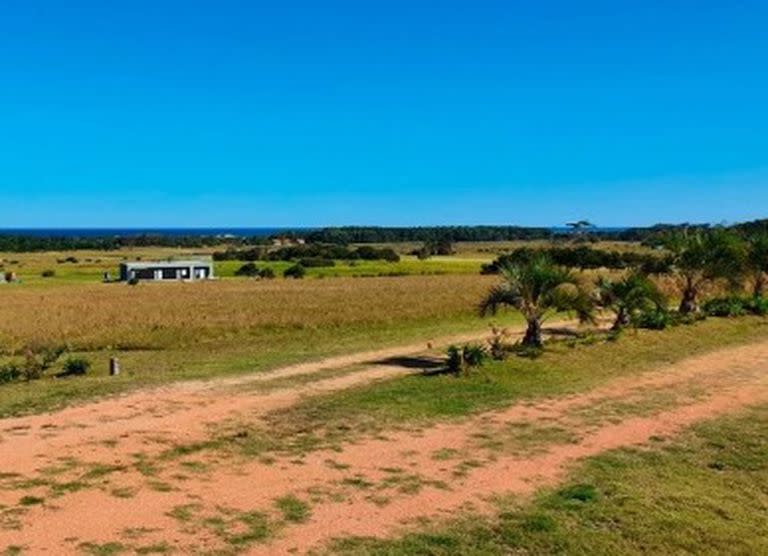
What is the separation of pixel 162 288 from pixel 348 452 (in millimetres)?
55541

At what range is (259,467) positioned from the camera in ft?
39.4

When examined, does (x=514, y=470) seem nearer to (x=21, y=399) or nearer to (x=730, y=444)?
(x=730, y=444)

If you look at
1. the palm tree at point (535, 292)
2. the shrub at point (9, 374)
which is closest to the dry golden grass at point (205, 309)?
the shrub at point (9, 374)

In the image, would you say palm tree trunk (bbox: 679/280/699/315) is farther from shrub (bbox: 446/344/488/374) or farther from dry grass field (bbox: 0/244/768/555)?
shrub (bbox: 446/344/488/374)

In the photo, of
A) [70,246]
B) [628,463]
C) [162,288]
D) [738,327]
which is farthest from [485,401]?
[70,246]

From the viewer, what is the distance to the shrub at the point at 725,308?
3053 centimetres

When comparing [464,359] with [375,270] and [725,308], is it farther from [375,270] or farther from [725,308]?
[375,270]

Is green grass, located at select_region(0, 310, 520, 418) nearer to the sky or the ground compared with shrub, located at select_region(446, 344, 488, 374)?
nearer to the ground

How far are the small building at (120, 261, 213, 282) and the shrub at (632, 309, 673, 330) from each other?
59115 mm

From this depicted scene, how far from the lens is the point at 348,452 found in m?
13.0

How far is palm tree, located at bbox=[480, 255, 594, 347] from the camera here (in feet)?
75.8

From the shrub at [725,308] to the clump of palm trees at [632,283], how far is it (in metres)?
0.45

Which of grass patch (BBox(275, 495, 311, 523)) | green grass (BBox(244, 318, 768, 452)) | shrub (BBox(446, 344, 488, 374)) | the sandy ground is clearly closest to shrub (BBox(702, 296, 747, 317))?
green grass (BBox(244, 318, 768, 452))

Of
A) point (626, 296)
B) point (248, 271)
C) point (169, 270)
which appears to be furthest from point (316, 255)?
point (626, 296)
